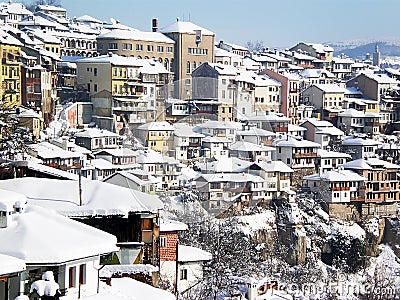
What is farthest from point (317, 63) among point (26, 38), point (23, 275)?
point (23, 275)

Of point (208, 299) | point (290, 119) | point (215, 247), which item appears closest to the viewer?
point (208, 299)

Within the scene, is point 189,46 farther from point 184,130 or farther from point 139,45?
point 184,130

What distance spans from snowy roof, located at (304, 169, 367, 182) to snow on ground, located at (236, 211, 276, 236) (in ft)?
6.13

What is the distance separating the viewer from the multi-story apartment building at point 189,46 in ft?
80.6

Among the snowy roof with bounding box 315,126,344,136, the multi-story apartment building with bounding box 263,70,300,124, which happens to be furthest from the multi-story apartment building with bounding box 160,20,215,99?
the snowy roof with bounding box 315,126,344,136

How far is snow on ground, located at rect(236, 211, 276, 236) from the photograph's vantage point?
17281 mm

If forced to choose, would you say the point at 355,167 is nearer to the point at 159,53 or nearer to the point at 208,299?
the point at 159,53

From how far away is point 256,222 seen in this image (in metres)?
17.9

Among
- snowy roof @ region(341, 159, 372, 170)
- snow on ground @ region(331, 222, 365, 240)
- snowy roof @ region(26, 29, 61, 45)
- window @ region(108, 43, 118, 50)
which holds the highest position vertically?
snowy roof @ region(26, 29, 61, 45)

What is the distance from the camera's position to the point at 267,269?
16453mm

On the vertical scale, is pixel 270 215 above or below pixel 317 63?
below

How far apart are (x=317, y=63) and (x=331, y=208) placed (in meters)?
13.3

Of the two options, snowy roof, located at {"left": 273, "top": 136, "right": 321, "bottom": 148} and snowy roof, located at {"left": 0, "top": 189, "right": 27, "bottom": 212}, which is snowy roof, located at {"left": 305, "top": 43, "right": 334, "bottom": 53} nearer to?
snowy roof, located at {"left": 273, "top": 136, "right": 321, "bottom": 148}

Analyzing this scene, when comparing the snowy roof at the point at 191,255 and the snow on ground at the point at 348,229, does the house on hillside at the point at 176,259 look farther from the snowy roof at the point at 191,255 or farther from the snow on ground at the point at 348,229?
the snow on ground at the point at 348,229
